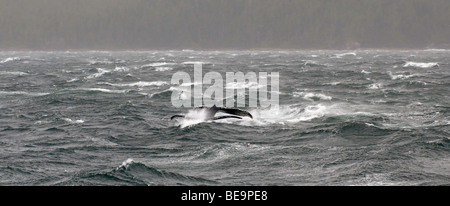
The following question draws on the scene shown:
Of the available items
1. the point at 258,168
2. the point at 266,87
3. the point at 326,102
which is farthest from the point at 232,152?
the point at 266,87

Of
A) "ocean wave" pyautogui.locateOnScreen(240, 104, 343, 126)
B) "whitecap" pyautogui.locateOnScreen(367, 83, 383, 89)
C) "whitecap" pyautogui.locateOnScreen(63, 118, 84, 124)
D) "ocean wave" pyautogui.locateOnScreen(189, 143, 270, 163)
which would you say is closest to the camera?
"ocean wave" pyautogui.locateOnScreen(189, 143, 270, 163)

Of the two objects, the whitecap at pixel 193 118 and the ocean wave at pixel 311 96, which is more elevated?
the ocean wave at pixel 311 96

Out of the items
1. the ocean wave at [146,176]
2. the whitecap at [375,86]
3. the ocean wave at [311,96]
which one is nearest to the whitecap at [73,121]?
the ocean wave at [146,176]

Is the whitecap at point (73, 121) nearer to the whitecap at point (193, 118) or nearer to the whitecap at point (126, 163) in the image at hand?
the whitecap at point (193, 118)

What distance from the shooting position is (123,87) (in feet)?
214

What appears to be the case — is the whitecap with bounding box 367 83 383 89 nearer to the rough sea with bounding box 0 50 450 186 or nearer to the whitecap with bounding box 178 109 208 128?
the rough sea with bounding box 0 50 450 186

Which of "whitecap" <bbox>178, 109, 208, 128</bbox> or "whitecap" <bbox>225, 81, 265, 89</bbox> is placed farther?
"whitecap" <bbox>225, 81, 265, 89</bbox>

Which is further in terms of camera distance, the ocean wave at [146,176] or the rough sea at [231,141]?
the rough sea at [231,141]

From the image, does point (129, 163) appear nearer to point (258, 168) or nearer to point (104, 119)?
point (258, 168)

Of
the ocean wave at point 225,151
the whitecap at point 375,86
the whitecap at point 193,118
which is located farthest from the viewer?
the whitecap at point 375,86

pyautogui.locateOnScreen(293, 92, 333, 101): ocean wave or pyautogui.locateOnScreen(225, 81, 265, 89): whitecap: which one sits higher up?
pyautogui.locateOnScreen(225, 81, 265, 89): whitecap

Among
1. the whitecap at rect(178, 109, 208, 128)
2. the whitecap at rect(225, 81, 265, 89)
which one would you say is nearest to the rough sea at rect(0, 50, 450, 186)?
the whitecap at rect(178, 109, 208, 128)

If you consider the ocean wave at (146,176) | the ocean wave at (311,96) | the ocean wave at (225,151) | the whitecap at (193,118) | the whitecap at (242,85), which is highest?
the whitecap at (242,85)

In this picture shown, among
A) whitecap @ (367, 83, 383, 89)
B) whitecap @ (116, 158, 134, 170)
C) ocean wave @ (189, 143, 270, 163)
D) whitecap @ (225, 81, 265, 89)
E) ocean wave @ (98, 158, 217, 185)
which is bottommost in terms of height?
ocean wave @ (98, 158, 217, 185)
